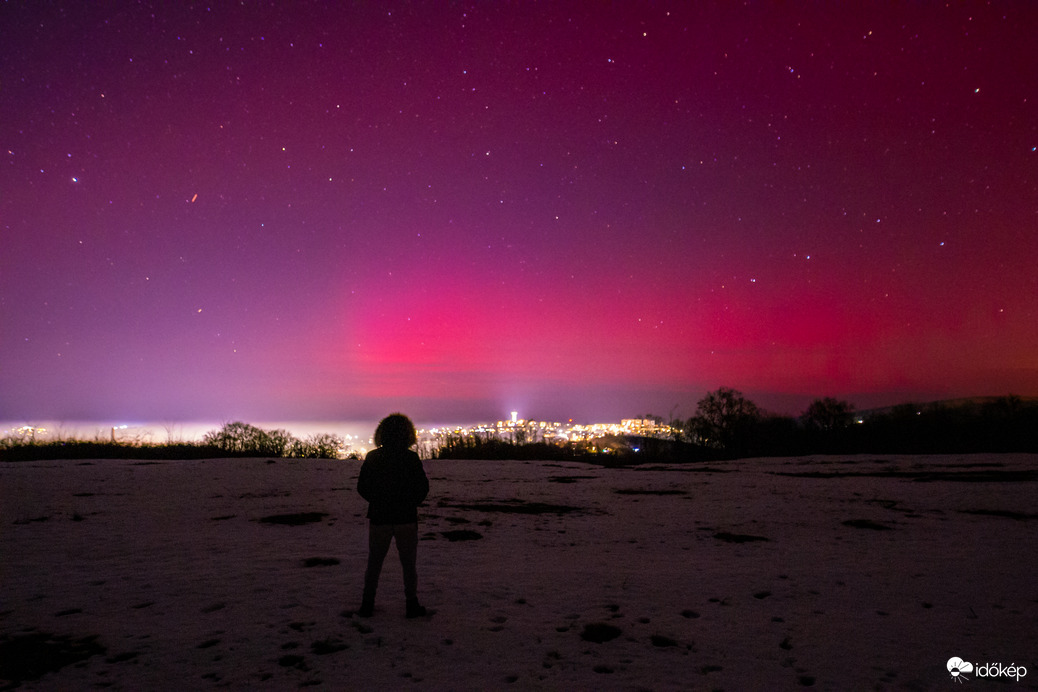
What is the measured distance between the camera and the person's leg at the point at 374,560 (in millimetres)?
4414

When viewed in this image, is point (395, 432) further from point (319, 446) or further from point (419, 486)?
point (319, 446)

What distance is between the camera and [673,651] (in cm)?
378

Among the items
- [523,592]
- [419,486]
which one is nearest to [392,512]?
[419,486]

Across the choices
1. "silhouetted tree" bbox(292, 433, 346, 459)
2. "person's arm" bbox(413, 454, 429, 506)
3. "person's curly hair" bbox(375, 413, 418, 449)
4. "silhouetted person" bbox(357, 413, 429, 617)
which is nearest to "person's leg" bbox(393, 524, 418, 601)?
"silhouetted person" bbox(357, 413, 429, 617)

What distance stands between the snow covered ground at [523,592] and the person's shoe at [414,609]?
0.19 metres

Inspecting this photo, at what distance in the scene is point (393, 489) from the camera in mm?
4598

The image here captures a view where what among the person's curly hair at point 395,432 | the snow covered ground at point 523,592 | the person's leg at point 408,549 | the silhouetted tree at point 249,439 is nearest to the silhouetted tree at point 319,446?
the silhouetted tree at point 249,439

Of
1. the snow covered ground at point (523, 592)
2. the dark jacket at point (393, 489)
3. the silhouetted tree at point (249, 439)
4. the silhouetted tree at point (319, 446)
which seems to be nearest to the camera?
the snow covered ground at point (523, 592)

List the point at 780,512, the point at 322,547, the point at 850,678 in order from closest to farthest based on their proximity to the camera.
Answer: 1. the point at 850,678
2. the point at 322,547
3. the point at 780,512

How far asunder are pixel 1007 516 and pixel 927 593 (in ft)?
18.0

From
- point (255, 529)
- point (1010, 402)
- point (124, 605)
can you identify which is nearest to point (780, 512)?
point (255, 529)

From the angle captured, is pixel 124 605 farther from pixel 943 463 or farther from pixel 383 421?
pixel 943 463

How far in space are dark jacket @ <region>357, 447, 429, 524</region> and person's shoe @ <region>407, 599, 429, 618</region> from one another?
2.05 ft

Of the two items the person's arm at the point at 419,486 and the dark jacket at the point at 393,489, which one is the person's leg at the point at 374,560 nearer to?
the dark jacket at the point at 393,489
